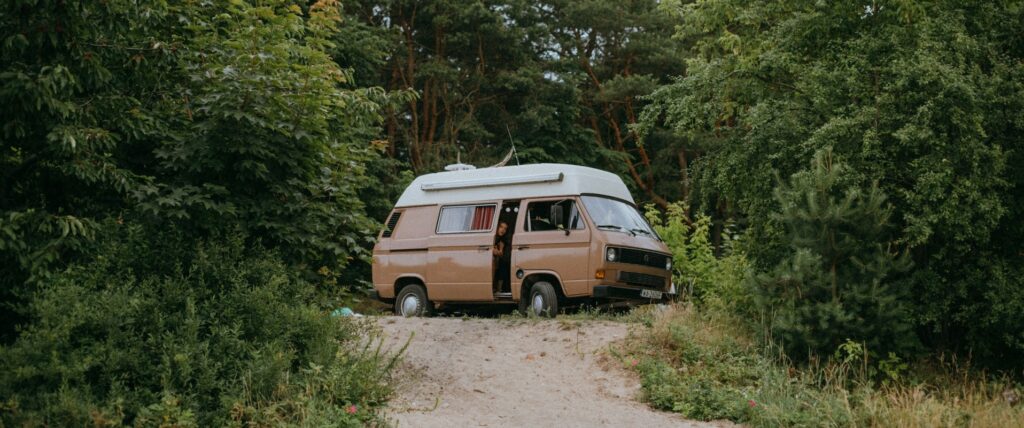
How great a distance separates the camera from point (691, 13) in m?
16.0

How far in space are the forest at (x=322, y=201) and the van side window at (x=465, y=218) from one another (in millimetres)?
2827

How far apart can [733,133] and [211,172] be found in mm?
7797

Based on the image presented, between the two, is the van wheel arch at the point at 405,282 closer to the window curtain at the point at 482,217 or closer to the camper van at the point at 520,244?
the camper van at the point at 520,244

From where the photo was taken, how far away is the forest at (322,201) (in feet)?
A: 22.6

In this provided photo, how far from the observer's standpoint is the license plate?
13.4 m

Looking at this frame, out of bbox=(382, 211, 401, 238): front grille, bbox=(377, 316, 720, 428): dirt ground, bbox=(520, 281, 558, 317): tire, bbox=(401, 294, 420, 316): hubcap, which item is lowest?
bbox=(401, 294, 420, 316): hubcap

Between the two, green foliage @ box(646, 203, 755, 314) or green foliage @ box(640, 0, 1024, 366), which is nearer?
green foliage @ box(640, 0, 1024, 366)

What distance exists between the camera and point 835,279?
9.86m

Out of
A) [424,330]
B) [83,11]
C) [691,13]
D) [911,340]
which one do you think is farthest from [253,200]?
[691,13]

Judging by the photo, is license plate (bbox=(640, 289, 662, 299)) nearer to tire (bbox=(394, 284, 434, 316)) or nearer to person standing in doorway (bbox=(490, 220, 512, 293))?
person standing in doorway (bbox=(490, 220, 512, 293))

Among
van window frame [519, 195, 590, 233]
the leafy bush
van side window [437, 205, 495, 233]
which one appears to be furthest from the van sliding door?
the leafy bush

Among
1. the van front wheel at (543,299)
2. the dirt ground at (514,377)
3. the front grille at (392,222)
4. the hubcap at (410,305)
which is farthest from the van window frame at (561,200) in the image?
the front grille at (392,222)

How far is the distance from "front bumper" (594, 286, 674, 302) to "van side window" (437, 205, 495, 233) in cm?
245

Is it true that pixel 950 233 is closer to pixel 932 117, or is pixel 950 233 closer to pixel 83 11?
pixel 932 117
